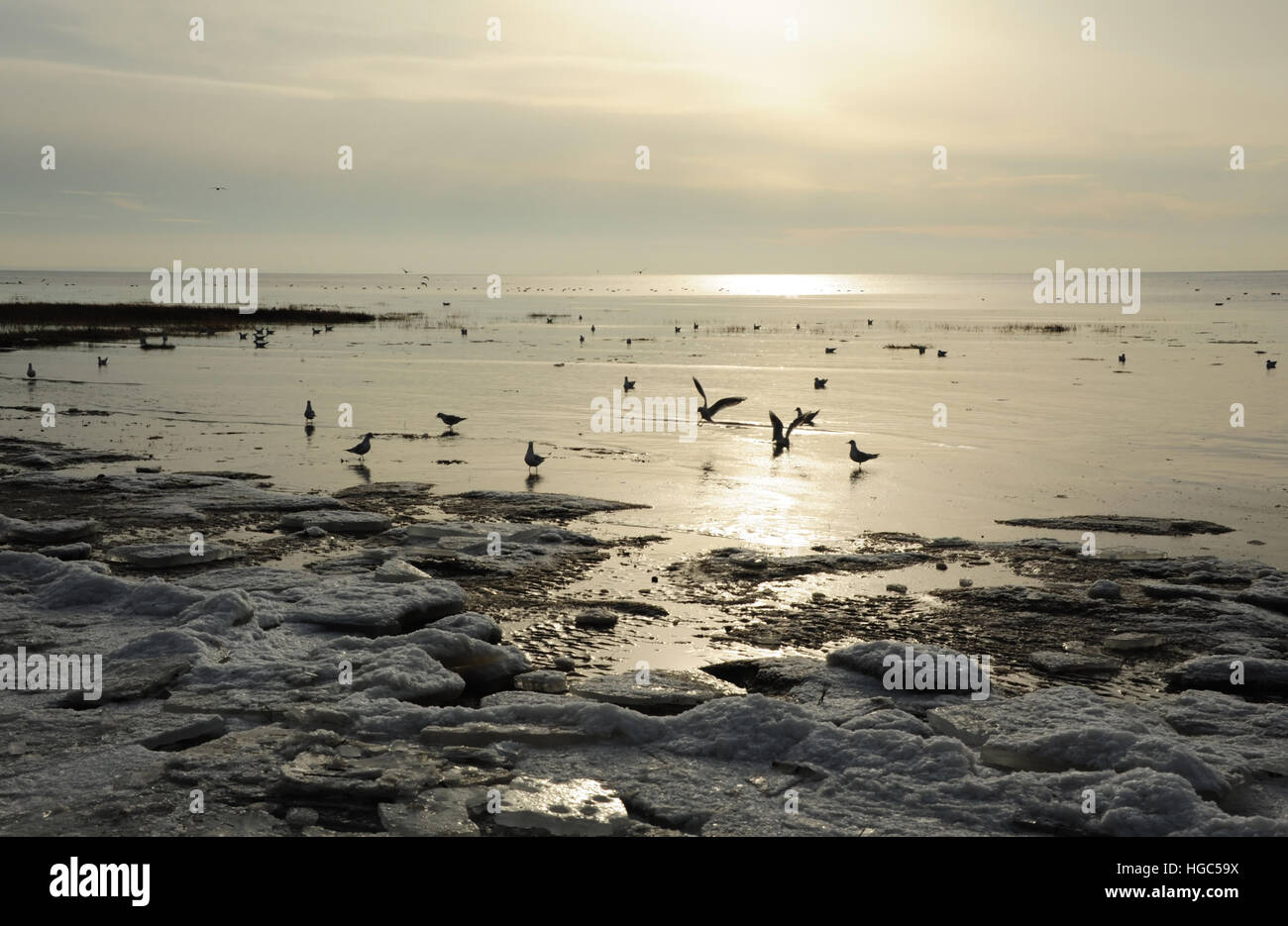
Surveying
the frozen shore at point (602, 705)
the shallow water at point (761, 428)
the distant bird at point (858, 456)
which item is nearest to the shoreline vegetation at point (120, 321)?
the shallow water at point (761, 428)

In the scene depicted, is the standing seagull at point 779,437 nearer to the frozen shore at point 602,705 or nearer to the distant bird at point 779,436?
the distant bird at point 779,436

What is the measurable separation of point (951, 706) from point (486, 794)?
4.19 m

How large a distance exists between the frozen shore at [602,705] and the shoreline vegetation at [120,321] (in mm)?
47130

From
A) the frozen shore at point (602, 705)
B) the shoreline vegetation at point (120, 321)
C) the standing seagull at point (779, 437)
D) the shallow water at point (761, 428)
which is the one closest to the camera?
the frozen shore at point (602, 705)

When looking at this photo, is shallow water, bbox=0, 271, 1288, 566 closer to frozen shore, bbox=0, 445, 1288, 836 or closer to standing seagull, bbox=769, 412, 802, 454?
standing seagull, bbox=769, 412, 802, 454

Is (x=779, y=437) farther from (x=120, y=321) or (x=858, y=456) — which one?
(x=120, y=321)

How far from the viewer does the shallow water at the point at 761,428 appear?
1750 centimetres

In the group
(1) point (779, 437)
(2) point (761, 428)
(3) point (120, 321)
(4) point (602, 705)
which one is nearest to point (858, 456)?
(1) point (779, 437)

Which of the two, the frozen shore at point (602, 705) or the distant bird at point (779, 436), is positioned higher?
the distant bird at point (779, 436)

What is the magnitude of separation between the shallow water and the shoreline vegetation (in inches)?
217

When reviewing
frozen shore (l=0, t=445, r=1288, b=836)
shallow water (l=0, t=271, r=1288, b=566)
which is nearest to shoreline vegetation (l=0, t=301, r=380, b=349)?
shallow water (l=0, t=271, r=1288, b=566)

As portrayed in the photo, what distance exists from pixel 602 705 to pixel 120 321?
6970 centimetres

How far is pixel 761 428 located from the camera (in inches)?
1093
